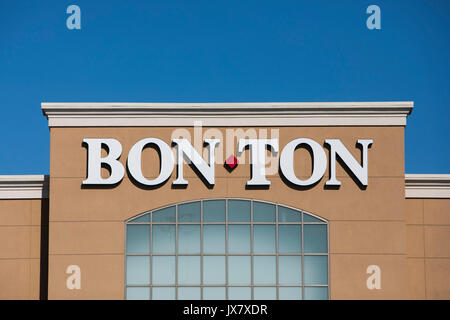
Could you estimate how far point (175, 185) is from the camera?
29922mm

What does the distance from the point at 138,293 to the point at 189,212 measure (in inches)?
136

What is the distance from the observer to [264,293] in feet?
96.5

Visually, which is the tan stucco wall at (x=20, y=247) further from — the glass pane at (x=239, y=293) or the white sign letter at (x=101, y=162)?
the glass pane at (x=239, y=293)

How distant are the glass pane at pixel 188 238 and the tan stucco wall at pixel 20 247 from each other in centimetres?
562

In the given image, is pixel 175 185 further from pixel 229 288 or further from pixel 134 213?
pixel 229 288

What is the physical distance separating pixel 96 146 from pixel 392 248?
11424mm

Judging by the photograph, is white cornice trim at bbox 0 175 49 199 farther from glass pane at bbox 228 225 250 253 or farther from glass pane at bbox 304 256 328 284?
glass pane at bbox 304 256 328 284

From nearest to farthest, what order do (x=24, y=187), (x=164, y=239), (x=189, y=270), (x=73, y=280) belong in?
1. (x=73, y=280)
2. (x=189, y=270)
3. (x=164, y=239)
4. (x=24, y=187)

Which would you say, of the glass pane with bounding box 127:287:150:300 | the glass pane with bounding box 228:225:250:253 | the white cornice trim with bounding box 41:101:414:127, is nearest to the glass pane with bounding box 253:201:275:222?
the glass pane with bounding box 228:225:250:253

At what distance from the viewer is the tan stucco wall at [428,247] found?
102 feet

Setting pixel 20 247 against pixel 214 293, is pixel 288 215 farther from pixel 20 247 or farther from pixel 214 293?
pixel 20 247

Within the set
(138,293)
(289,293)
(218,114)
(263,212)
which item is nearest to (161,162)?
(218,114)

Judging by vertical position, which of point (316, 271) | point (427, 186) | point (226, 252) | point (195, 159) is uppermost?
point (195, 159)

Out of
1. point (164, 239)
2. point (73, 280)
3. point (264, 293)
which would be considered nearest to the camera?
point (264, 293)
